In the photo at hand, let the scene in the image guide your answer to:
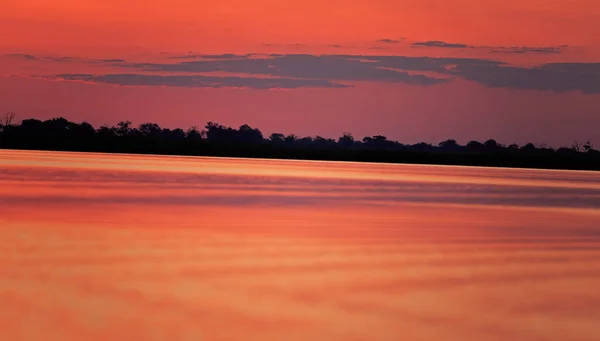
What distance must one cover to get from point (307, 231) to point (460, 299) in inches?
218

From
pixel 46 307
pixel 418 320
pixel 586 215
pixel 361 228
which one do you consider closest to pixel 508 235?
pixel 361 228

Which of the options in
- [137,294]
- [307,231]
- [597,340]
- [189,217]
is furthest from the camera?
[189,217]

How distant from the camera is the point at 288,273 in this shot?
9.50 meters

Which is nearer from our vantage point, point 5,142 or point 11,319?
point 11,319

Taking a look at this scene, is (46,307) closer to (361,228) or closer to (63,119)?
(361,228)

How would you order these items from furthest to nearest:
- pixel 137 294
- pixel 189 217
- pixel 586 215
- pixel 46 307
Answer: pixel 586 215 → pixel 189 217 → pixel 137 294 → pixel 46 307

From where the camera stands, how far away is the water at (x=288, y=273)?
275 inches

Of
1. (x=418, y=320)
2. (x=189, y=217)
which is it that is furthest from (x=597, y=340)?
(x=189, y=217)

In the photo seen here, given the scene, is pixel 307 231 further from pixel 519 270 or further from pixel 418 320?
pixel 418 320

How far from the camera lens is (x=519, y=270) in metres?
10.3

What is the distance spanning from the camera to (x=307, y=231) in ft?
45.0

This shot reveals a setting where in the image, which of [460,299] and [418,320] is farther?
[460,299]

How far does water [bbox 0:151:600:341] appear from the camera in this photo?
6980 millimetres

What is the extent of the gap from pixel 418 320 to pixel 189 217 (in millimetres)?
8433
